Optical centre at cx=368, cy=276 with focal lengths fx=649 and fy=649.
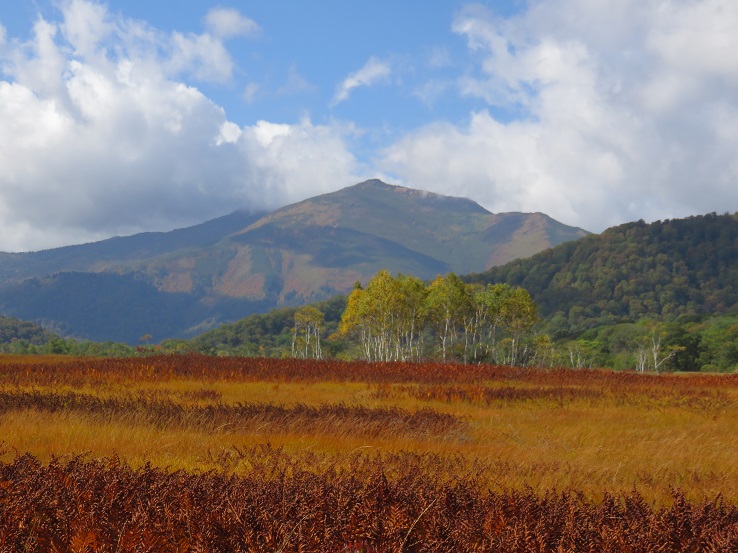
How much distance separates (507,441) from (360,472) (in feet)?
19.7

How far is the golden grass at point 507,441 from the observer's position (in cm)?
835

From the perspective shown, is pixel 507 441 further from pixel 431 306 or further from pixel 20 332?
pixel 20 332

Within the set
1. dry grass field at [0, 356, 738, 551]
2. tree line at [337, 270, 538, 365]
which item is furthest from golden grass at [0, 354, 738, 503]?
tree line at [337, 270, 538, 365]

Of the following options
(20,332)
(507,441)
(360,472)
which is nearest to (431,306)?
(507,441)

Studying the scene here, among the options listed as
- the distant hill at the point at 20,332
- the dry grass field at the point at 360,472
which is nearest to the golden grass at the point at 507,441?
the dry grass field at the point at 360,472

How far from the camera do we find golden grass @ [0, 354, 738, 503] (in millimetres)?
8352

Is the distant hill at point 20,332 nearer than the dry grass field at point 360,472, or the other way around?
the dry grass field at point 360,472

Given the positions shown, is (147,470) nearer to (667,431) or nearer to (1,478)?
(1,478)

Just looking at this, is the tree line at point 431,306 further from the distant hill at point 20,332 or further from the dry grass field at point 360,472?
A: the distant hill at point 20,332

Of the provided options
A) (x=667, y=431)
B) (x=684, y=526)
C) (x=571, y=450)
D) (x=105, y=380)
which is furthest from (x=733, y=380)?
(x=684, y=526)

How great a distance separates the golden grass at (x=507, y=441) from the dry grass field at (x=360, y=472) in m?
0.05

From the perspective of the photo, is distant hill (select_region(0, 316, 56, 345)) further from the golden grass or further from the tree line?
the golden grass

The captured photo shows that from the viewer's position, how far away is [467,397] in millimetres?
21375

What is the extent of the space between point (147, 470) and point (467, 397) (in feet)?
54.3
